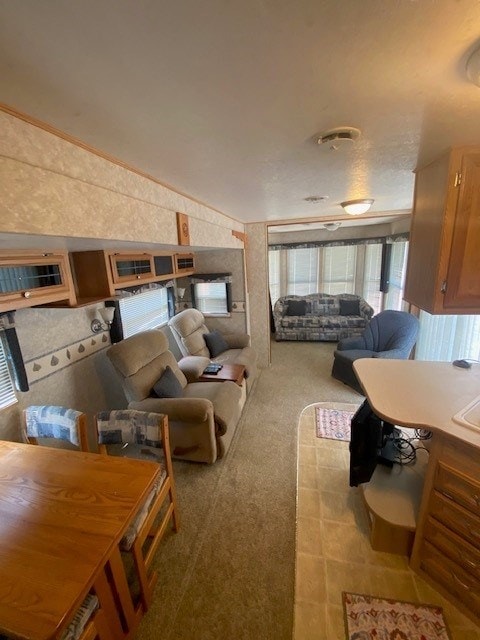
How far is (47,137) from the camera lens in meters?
0.86

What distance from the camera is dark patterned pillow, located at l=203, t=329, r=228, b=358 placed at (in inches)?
144

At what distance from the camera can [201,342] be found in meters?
3.58

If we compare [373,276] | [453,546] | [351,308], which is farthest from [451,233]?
[373,276]

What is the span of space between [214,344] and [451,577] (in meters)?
2.91

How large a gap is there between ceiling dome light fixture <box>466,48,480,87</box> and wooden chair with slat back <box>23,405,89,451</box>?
211 centimetres

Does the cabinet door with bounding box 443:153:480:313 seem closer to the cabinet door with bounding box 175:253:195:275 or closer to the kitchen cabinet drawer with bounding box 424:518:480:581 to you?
the kitchen cabinet drawer with bounding box 424:518:480:581

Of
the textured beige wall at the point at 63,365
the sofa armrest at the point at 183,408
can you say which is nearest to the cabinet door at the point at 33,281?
the textured beige wall at the point at 63,365

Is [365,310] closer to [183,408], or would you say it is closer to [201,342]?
[201,342]

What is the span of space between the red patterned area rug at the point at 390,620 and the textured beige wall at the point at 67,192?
2201mm

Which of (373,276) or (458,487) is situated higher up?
(373,276)

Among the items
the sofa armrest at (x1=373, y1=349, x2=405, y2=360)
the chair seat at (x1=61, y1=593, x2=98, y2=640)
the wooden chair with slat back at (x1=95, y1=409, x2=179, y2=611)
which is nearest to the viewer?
the chair seat at (x1=61, y1=593, x2=98, y2=640)

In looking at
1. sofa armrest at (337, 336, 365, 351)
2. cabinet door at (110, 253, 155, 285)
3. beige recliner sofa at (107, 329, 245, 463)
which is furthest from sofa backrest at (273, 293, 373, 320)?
cabinet door at (110, 253, 155, 285)

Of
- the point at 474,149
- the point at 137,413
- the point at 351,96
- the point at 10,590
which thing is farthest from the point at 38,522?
the point at 474,149

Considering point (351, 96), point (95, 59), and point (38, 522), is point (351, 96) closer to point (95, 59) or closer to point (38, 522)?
point (95, 59)
